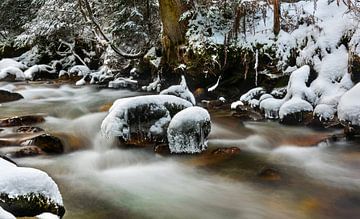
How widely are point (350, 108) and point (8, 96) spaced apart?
28.1 ft

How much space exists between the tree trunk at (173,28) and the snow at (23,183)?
676 cm

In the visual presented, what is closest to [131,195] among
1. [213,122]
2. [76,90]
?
[213,122]

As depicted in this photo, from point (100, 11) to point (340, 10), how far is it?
7.75 metres

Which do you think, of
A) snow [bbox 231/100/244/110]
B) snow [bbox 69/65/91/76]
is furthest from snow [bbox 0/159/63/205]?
snow [bbox 69/65/91/76]

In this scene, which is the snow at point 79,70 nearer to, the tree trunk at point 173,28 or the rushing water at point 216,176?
the tree trunk at point 173,28

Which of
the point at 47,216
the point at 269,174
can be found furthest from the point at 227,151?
the point at 47,216

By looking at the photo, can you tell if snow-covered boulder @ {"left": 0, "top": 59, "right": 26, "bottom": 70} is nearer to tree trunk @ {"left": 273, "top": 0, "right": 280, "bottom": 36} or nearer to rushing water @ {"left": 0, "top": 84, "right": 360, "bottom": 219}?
rushing water @ {"left": 0, "top": 84, "right": 360, "bottom": 219}

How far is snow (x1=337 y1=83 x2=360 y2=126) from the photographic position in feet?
20.3

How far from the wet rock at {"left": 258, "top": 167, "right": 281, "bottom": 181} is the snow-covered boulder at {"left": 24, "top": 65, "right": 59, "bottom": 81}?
38.7 feet

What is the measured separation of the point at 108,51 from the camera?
12.9 m

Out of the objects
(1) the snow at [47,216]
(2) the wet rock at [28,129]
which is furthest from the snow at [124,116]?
(1) the snow at [47,216]

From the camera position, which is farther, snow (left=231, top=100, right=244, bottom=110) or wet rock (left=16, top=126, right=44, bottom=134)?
snow (left=231, top=100, right=244, bottom=110)

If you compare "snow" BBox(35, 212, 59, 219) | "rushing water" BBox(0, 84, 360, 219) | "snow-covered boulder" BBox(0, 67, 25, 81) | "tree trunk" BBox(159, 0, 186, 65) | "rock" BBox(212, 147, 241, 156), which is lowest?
"rushing water" BBox(0, 84, 360, 219)

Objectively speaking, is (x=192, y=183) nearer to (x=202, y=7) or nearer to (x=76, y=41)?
(x=202, y=7)
